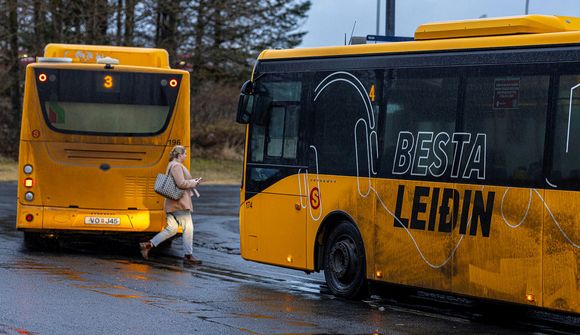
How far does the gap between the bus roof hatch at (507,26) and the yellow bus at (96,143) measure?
6.90 metres

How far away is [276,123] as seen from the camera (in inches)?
614

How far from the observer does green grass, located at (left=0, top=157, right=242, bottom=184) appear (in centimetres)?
4339

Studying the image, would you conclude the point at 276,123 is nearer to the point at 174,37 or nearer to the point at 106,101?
the point at 106,101

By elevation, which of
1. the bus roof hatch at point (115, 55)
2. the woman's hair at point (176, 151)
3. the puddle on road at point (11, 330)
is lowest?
the puddle on road at point (11, 330)

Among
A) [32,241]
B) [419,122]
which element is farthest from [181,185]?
[419,122]

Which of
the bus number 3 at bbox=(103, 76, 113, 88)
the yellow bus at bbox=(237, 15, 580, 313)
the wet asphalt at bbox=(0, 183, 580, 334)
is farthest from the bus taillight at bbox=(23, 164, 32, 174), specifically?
the yellow bus at bbox=(237, 15, 580, 313)

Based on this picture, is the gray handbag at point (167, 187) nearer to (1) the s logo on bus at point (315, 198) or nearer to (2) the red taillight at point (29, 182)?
(2) the red taillight at point (29, 182)

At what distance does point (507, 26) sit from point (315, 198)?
3407 mm

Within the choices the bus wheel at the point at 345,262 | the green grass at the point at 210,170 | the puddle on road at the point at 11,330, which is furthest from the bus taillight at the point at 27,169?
the green grass at the point at 210,170

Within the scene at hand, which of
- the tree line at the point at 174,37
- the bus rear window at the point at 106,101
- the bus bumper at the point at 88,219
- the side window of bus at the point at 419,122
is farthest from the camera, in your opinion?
the tree line at the point at 174,37

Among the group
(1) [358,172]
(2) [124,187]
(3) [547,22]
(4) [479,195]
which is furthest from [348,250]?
(2) [124,187]

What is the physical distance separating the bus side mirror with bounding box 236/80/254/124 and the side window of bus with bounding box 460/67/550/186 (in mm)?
4010

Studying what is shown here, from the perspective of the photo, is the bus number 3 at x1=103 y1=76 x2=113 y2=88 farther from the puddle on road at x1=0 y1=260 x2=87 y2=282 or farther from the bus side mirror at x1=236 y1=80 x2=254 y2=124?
the bus side mirror at x1=236 y1=80 x2=254 y2=124

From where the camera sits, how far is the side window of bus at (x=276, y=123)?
15.3 metres
